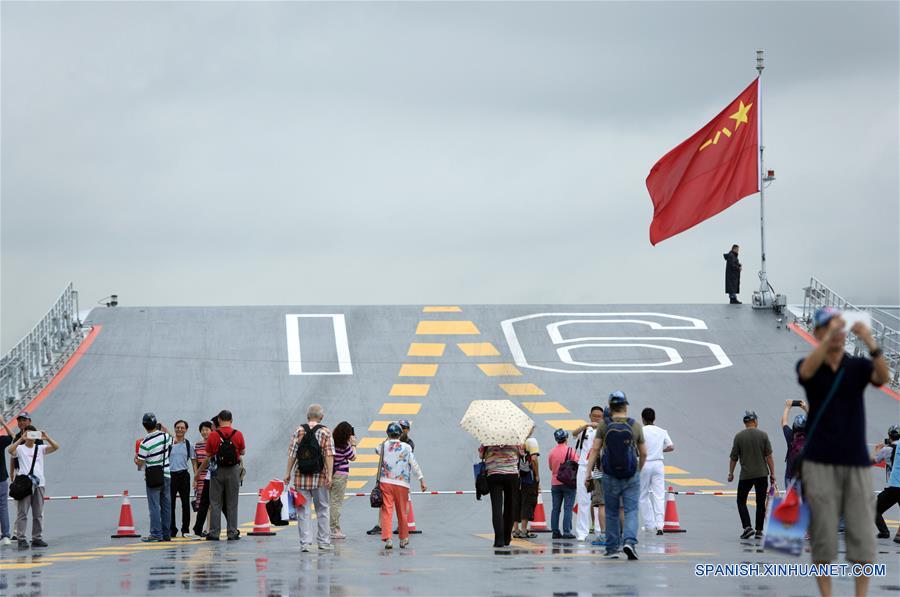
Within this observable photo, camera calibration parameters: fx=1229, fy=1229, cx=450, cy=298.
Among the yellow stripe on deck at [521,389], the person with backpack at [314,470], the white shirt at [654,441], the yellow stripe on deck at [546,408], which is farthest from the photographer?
the yellow stripe on deck at [521,389]

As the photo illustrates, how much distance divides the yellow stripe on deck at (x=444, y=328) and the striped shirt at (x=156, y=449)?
18253mm

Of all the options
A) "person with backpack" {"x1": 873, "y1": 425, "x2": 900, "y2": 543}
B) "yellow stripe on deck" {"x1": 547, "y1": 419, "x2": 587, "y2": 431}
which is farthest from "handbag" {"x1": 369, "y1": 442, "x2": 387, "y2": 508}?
"yellow stripe on deck" {"x1": 547, "y1": 419, "x2": 587, "y2": 431}

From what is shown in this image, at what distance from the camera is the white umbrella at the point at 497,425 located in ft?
45.4

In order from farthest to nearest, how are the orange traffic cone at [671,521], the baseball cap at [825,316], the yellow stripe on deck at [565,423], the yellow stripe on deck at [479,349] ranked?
the yellow stripe on deck at [479,349]
the yellow stripe on deck at [565,423]
the orange traffic cone at [671,521]
the baseball cap at [825,316]

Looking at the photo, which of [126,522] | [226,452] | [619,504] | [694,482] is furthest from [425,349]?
[619,504]

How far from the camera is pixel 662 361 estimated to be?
31.9m

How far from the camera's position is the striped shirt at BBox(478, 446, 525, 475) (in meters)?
14.0

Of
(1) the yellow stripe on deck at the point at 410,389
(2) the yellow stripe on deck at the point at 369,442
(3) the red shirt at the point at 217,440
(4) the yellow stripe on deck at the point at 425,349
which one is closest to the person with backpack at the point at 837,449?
(3) the red shirt at the point at 217,440

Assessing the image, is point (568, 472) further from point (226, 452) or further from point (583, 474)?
point (226, 452)

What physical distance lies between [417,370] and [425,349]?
5.96 ft

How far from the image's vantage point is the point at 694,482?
2241 cm

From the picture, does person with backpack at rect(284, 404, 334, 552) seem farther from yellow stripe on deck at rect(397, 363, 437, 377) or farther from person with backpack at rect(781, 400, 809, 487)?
yellow stripe on deck at rect(397, 363, 437, 377)

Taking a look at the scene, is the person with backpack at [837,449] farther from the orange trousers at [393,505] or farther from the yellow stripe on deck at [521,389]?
the yellow stripe on deck at [521,389]

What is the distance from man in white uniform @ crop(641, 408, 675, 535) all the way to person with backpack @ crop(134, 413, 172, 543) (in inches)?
244
